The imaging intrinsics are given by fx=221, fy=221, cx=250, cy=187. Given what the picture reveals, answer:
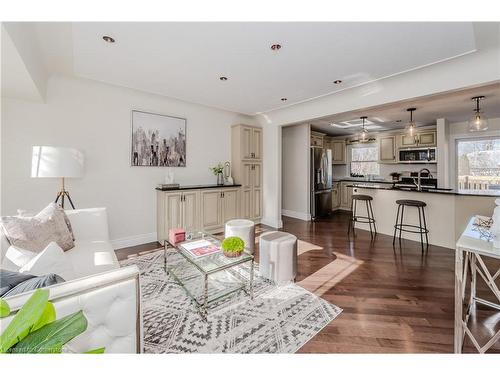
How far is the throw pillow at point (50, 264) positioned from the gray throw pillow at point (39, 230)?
0.55 meters

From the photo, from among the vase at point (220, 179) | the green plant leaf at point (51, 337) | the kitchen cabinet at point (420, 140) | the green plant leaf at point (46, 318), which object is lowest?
the green plant leaf at point (51, 337)

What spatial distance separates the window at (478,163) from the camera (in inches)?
193

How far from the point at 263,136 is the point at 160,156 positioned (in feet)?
7.69

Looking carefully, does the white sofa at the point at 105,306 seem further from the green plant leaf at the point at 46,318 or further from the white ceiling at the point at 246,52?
the white ceiling at the point at 246,52

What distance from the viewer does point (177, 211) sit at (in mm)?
3691

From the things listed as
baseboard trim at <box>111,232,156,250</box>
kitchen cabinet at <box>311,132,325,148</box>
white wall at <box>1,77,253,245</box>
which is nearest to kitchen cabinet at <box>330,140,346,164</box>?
kitchen cabinet at <box>311,132,325,148</box>

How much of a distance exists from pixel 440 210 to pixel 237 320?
367 centimetres

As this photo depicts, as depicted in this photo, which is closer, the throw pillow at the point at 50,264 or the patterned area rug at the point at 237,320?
the throw pillow at the point at 50,264

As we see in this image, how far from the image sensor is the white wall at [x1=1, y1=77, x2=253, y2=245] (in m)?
2.75

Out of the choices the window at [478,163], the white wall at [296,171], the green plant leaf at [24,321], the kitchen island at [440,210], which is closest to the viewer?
the green plant leaf at [24,321]

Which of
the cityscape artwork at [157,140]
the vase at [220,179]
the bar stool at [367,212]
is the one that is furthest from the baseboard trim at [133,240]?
the bar stool at [367,212]

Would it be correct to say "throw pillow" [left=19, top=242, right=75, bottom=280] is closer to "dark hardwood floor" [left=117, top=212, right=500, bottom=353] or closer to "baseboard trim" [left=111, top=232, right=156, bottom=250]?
"dark hardwood floor" [left=117, top=212, right=500, bottom=353]

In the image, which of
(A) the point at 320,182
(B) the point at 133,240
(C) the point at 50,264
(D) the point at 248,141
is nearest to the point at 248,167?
(D) the point at 248,141
